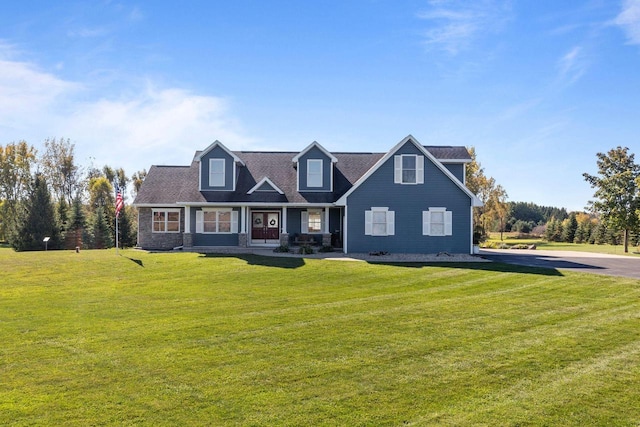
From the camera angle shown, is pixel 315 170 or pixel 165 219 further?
pixel 165 219

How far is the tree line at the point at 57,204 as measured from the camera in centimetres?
3869

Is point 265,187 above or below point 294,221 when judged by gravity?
above

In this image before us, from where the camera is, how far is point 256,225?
29.7m

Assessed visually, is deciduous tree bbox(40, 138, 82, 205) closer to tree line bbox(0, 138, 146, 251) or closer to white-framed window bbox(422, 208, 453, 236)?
tree line bbox(0, 138, 146, 251)

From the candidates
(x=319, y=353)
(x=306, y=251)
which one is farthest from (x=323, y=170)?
(x=319, y=353)

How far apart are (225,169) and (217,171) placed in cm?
52

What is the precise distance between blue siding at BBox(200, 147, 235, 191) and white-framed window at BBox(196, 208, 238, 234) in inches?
58.7

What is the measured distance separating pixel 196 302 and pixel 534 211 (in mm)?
125433

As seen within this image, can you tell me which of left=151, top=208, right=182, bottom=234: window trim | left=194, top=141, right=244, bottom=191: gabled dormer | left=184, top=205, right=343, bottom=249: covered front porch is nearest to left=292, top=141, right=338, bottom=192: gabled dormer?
left=184, top=205, right=343, bottom=249: covered front porch

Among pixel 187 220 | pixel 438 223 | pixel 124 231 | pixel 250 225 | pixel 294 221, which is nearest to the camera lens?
pixel 438 223

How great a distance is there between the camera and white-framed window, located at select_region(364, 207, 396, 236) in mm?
26109

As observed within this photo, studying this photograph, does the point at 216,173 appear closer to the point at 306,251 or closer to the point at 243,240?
the point at 243,240

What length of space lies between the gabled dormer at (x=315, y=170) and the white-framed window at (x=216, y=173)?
458 centimetres

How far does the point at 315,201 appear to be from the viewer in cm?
2814
